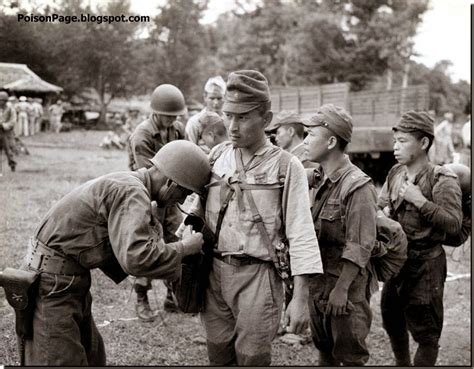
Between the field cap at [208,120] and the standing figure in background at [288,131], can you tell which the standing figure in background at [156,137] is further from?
the standing figure in background at [288,131]

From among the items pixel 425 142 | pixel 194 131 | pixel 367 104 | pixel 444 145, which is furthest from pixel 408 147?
pixel 367 104

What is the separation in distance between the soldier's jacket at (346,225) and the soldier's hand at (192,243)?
2.78 feet

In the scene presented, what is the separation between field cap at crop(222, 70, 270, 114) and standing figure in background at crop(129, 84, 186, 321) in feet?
7.15

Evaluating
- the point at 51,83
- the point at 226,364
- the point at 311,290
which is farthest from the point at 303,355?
the point at 51,83

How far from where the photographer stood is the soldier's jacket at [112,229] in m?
2.72

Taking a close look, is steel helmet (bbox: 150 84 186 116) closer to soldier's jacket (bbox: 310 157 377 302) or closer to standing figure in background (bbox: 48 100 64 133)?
standing figure in background (bbox: 48 100 64 133)

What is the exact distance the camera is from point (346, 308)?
3326 mm

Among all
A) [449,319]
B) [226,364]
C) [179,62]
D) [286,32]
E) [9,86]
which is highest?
[286,32]

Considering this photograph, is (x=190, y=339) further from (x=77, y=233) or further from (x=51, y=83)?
(x=51, y=83)

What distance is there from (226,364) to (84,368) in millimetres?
772

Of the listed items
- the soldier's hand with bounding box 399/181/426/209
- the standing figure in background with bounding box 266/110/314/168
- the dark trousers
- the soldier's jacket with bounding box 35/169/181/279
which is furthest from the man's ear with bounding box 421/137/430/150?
the soldier's jacket with bounding box 35/169/181/279

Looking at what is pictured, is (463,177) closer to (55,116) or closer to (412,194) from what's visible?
(412,194)

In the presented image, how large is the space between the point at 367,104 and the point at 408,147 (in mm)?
10561

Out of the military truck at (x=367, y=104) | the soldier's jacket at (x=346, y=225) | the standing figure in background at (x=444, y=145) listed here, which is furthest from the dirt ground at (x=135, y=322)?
the standing figure in background at (x=444, y=145)
